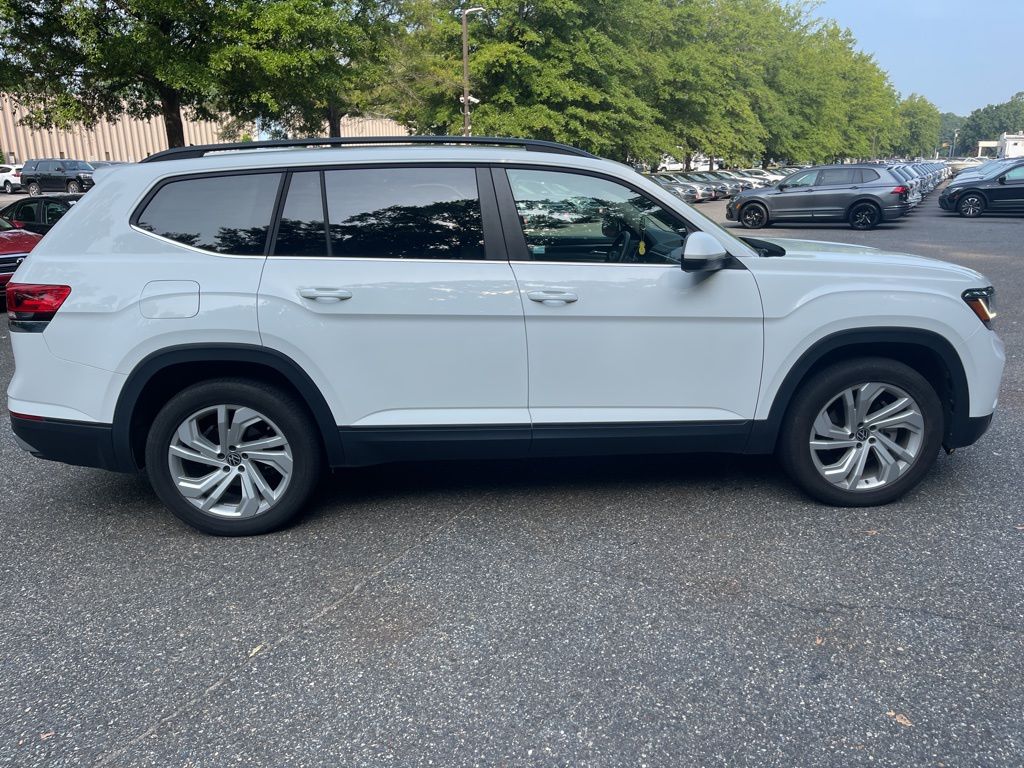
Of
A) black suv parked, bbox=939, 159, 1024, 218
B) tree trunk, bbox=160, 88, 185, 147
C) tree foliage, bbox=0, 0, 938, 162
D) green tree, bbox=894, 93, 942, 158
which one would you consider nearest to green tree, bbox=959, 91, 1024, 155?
green tree, bbox=894, 93, 942, 158

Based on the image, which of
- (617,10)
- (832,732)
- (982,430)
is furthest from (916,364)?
(617,10)

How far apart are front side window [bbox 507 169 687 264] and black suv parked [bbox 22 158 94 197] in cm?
4349

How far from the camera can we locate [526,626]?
3.09 m

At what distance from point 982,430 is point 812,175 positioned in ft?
65.0

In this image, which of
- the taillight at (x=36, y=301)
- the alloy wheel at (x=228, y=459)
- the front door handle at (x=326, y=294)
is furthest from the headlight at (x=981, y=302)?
the taillight at (x=36, y=301)

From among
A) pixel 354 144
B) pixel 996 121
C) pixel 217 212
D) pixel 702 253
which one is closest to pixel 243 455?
pixel 217 212

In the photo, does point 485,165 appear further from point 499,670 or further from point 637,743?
point 637,743

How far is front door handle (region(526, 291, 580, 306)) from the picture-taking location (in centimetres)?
371

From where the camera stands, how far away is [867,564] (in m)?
3.53

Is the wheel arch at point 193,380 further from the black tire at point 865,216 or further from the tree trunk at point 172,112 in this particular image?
the black tire at point 865,216

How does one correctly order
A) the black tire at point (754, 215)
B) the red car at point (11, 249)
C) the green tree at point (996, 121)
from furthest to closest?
1. the green tree at point (996, 121)
2. the black tire at point (754, 215)
3. the red car at point (11, 249)

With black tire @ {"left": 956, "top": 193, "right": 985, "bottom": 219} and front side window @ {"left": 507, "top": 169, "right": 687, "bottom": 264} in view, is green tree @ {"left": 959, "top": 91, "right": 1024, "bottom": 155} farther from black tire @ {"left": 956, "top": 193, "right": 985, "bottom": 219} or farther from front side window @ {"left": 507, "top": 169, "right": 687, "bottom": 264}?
front side window @ {"left": 507, "top": 169, "right": 687, "bottom": 264}

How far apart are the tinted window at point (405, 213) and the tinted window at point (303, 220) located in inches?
2.0

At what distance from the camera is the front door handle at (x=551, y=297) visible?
3.71 m
